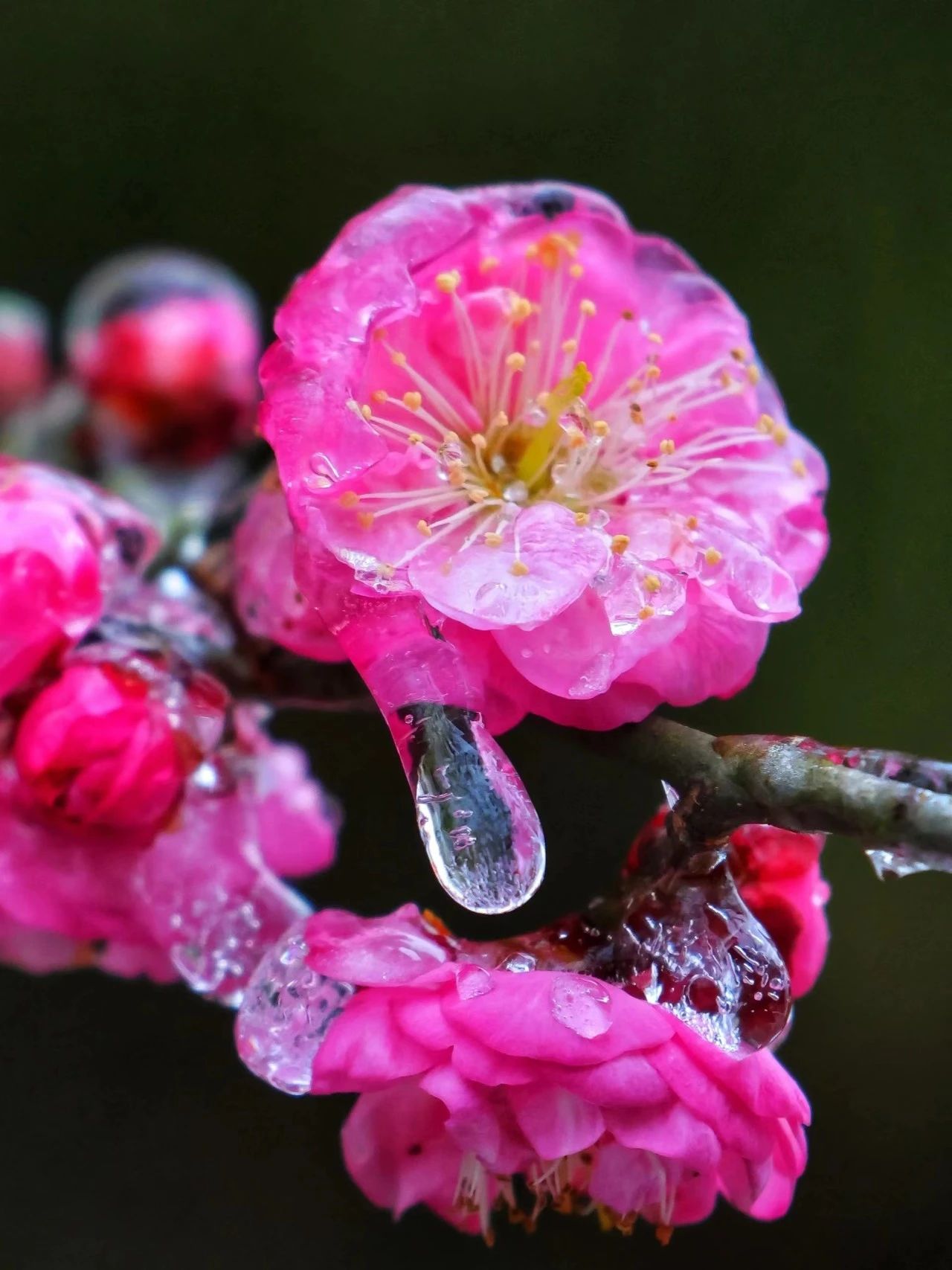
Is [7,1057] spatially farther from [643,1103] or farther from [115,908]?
[643,1103]

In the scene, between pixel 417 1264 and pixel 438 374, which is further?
pixel 417 1264

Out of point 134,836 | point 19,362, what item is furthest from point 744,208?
point 134,836

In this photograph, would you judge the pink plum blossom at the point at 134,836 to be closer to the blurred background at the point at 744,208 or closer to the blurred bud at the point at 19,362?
the blurred bud at the point at 19,362

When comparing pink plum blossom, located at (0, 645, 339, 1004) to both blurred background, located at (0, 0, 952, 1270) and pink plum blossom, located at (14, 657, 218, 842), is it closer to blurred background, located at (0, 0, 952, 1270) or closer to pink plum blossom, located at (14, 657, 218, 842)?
pink plum blossom, located at (14, 657, 218, 842)

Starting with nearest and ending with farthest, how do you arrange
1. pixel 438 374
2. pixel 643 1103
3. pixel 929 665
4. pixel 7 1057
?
pixel 643 1103 < pixel 438 374 < pixel 7 1057 < pixel 929 665

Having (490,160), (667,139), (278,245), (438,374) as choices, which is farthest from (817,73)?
(438,374)

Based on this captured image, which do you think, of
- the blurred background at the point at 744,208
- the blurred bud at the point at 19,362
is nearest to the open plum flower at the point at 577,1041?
the blurred bud at the point at 19,362
